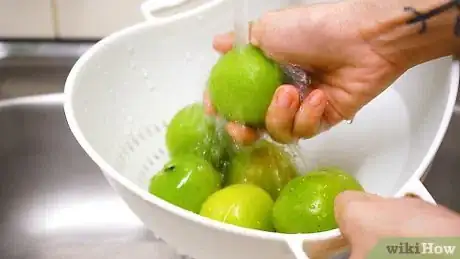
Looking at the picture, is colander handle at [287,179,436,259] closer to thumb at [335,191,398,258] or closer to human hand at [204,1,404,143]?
thumb at [335,191,398,258]

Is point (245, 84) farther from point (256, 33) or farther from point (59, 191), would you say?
point (59, 191)

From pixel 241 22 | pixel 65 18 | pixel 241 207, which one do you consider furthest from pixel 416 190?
pixel 65 18

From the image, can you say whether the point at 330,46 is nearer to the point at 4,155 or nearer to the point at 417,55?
the point at 417,55

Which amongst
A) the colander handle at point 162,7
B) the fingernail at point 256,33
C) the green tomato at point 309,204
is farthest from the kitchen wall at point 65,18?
the green tomato at point 309,204

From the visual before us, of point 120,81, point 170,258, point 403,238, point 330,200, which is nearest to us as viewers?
point 403,238

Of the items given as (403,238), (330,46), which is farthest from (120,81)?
(403,238)

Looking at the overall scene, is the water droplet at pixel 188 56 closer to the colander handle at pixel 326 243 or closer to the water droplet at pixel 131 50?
the water droplet at pixel 131 50

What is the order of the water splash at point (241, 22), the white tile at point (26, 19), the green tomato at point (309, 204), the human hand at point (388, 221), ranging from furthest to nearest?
the white tile at point (26, 19)
the water splash at point (241, 22)
the green tomato at point (309, 204)
the human hand at point (388, 221)
